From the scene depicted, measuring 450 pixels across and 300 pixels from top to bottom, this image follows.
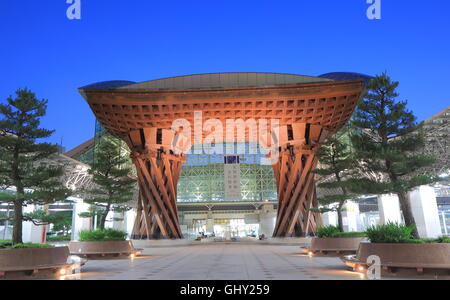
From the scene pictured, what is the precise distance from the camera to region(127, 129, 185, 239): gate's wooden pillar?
2422cm

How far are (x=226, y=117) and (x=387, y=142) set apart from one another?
14.0 meters

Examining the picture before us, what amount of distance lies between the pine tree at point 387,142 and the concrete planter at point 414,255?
7.82ft

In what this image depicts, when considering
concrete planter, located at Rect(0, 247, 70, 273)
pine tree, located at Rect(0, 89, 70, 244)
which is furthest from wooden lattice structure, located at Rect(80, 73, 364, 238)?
concrete planter, located at Rect(0, 247, 70, 273)

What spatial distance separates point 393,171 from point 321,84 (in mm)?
11752

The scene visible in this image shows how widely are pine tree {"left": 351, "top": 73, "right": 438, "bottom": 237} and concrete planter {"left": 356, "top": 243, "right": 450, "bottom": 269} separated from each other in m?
2.38

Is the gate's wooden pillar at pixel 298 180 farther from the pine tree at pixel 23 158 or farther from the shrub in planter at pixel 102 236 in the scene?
the pine tree at pixel 23 158

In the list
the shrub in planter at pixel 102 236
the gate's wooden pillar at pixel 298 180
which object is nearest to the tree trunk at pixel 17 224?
the shrub in planter at pixel 102 236

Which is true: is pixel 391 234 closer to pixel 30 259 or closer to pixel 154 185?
pixel 30 259

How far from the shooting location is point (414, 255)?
740cm

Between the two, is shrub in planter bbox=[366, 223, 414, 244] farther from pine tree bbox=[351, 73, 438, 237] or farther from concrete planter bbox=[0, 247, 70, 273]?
concrete planter bbox=[0, 247, 70, 273]

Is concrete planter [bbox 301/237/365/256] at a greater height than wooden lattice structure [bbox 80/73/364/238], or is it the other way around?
wooden lattice structure [bbox 80/73/364/238]

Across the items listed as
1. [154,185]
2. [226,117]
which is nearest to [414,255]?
[226,117]

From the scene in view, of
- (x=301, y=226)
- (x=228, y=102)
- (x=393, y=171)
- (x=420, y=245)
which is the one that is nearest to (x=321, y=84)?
(x=228, y=102)

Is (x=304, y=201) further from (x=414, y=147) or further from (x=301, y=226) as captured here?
(x=414, y=147)
